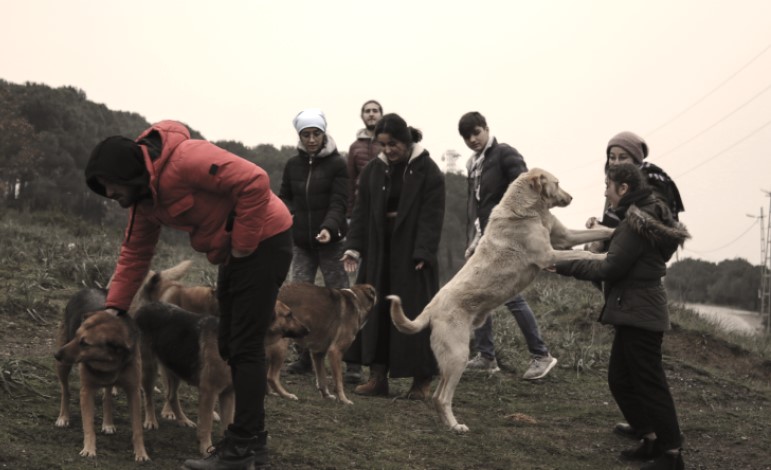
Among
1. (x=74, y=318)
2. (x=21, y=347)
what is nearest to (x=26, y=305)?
(x=21, y=347)

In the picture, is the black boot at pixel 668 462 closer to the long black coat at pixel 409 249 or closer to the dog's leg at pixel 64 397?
the long black coat at pixel 409 249

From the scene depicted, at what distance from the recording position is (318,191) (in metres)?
6.79

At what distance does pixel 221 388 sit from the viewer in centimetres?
449

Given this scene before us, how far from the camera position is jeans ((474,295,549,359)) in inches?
288

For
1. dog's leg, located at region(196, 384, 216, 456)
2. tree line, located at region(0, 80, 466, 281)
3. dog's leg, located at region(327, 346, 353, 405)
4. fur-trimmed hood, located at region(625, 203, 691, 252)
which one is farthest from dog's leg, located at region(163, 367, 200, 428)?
tree line, located at region(0, 80, 466, 281)

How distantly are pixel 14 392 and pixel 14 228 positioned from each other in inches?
344

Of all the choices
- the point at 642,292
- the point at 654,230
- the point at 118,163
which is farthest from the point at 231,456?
the point at 654,230

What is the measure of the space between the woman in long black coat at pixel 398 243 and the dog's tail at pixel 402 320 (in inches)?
24.5

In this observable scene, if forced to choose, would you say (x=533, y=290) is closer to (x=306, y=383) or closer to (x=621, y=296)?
(x=306, y=383)

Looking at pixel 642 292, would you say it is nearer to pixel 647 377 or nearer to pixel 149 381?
pixel 647 377

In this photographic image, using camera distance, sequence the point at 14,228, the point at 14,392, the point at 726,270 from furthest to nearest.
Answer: the point at 726,270, the point at 14,228, the point at 14,392

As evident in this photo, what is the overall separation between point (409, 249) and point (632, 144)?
6.30 feet

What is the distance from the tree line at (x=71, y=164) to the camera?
2044 cm

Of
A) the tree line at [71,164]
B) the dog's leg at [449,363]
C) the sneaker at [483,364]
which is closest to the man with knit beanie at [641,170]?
the dog's leg at [449,363]
